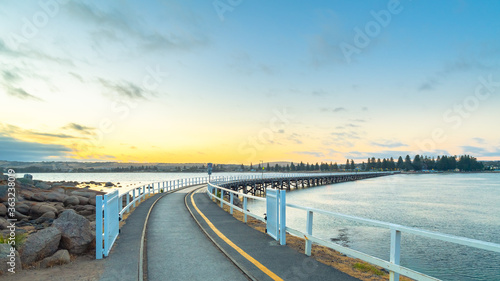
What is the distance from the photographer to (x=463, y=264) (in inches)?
612

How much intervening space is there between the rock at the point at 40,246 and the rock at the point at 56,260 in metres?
0.24

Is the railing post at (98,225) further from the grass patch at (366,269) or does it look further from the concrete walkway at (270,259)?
the grass patch at (366,269)

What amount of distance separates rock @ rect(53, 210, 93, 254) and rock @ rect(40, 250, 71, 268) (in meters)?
0.45

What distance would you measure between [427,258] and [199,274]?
1448 cm

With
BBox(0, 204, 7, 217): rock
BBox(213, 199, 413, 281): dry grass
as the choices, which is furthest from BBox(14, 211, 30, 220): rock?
BBox(213, 199, 413, 281): dry grass

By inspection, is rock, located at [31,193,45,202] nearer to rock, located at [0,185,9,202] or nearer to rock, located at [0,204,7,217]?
rock, located at [0,185,9,202]

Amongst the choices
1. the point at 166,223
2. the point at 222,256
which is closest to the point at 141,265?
the point at 222,256

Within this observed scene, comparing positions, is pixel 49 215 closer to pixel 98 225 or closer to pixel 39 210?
pixel 39 210

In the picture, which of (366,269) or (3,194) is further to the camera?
(3,194)

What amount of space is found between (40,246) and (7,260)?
738 mm

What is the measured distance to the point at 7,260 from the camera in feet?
20.9

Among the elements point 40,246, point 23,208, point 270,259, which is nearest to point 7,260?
point 40,246

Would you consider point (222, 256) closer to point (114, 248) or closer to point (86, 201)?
point (114, 248)

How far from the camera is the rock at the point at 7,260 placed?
20.7ft
